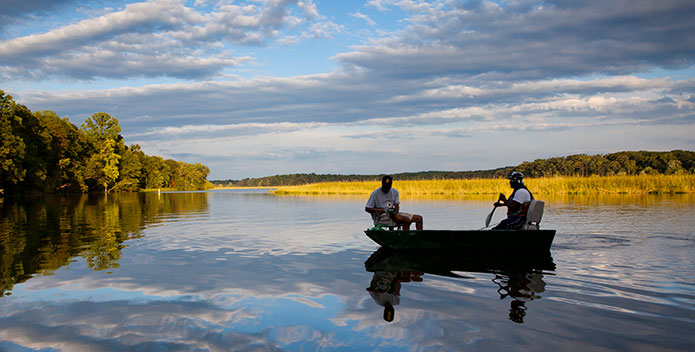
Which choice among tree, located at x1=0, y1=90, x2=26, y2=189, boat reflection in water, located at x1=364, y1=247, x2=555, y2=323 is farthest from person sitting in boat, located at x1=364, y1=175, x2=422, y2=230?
tree, located at x1=0, y1=90, x2=26, y2=189

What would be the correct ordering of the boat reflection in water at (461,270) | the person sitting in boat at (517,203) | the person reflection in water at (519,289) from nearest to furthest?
the person reflection in water at (519,289)
the boat reflection in water at (461,270)
the person sitting in boat at (517,203)

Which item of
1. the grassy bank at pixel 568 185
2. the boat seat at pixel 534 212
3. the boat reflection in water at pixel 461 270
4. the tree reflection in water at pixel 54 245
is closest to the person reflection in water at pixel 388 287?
the boat reflection in water at pixel 461 270

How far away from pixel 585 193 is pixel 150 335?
4498cm

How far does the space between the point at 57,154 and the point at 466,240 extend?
7184 centimetres

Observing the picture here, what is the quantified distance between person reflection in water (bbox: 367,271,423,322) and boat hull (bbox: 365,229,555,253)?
1.95 m

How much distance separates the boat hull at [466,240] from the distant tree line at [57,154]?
51513 millimetres

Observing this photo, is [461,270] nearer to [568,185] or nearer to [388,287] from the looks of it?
[388,287]

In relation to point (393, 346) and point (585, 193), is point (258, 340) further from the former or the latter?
point (585, 193)

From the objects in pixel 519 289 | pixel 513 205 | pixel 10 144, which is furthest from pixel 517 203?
pixel 10 144

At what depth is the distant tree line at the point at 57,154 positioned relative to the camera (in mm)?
51625

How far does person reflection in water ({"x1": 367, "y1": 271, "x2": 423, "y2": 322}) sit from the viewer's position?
6.86 meters

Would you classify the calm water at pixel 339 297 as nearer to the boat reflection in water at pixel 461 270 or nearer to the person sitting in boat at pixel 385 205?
the boat reflection in water at pixel 461 270

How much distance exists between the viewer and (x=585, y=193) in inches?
1720

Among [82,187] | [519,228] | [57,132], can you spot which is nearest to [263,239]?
[519,228]
